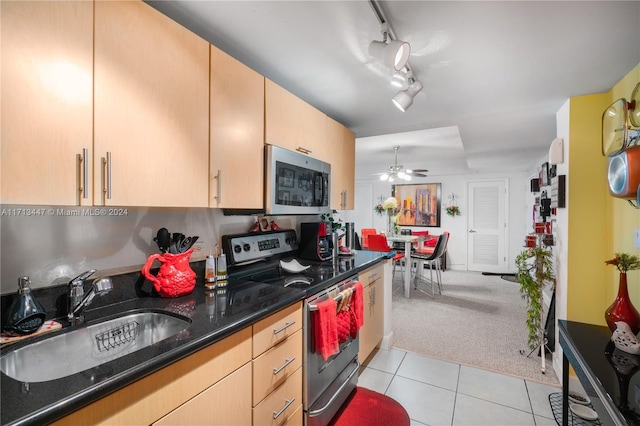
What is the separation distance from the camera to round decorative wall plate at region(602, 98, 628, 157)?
1.53 meters

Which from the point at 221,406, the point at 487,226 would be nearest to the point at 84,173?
the point at 221,406

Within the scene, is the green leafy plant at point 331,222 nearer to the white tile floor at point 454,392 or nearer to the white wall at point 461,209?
the white tile floor at point 454,392

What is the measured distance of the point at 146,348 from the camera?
861 millimetres

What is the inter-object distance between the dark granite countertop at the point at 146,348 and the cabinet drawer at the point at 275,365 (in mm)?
196

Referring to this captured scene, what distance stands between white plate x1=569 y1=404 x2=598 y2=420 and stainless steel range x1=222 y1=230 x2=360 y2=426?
140cm

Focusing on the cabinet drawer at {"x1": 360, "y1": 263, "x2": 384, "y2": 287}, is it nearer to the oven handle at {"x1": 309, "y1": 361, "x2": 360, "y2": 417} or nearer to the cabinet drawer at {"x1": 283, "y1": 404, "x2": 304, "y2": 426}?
the oven handle at {"x1": 309, "y1": 361, "x2": 360, "y2": 417}

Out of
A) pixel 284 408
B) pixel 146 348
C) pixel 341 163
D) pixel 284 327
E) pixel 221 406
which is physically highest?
pixel 341 163

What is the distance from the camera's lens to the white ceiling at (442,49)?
48.7 inches

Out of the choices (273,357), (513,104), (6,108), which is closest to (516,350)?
(513,104)

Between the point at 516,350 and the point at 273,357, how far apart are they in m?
2.52

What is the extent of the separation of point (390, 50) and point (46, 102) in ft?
4.12

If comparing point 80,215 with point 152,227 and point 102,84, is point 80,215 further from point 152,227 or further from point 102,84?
point 102,84

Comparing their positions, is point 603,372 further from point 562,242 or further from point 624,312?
point 562,242

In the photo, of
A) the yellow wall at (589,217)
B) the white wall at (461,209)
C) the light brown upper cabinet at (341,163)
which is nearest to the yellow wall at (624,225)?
the yellow wall at (589,217)
